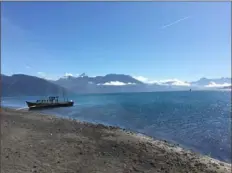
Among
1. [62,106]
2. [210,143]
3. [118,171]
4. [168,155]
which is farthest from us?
[62,106]

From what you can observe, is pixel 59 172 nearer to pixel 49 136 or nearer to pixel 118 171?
pixel 118 171

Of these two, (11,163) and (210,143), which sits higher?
(11,163)

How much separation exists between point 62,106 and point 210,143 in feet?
222

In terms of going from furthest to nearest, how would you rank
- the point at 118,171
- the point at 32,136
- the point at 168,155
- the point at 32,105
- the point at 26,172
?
the point at 32,105 < the point at 32,136 < the point at 168,155 < the point at 118,171 < the point at 26,172

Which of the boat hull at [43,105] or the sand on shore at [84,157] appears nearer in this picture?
the sand on shore at [84,157]

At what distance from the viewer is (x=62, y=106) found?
93.4 m

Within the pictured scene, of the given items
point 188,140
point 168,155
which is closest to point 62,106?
point 188,140

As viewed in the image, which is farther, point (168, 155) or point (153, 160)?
point (168, 155)

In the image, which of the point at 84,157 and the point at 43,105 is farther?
the point at 43,105

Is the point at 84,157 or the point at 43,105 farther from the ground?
the point at 84,157

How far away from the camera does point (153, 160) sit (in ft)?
59.3

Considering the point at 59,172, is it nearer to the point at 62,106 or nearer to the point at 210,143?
the point at 210,143

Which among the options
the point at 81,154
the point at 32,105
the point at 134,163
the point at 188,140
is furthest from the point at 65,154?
the point at 32,105

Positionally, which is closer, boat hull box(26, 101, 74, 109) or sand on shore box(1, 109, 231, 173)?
sand on shore box(1, 109, 231, 173)
